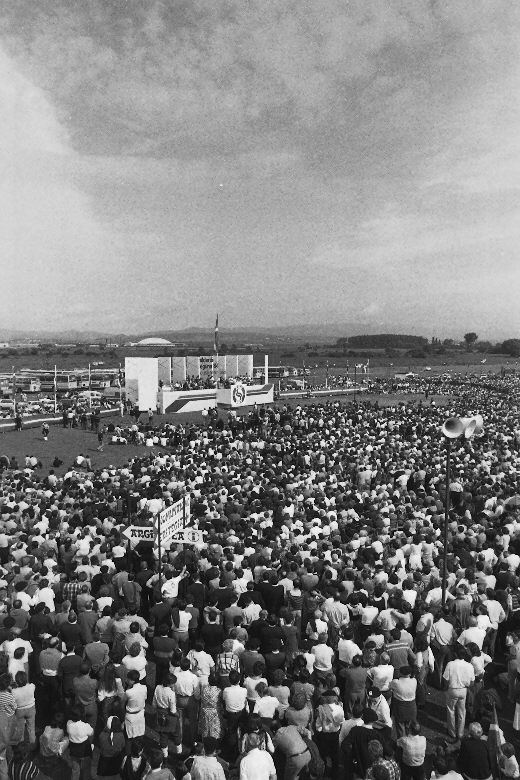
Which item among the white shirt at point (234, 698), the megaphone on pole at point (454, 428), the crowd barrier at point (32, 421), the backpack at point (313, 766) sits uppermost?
the megaphone on pole at point (454, 428)

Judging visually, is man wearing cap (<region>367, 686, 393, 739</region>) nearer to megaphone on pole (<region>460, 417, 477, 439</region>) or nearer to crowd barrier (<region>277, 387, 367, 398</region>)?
megaphone on pole (<region>460, 417, 477, 439</region>)

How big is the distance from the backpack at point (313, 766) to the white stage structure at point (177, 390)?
31242 millimetres

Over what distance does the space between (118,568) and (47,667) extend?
2976 millimetres

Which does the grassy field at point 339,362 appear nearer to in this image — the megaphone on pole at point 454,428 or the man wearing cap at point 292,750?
the megaphone on pole at point 454,428

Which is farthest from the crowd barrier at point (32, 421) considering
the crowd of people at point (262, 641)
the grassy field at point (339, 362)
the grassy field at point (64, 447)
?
the grassy field at point (339, 362)

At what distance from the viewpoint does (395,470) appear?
1778 centimetres

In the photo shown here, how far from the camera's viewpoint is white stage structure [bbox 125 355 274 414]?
35938 mm

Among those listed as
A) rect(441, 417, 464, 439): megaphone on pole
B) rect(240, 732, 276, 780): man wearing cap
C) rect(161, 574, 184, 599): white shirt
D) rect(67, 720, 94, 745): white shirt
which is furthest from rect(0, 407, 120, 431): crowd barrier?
rect(240, 732, 276, 780): man wearing cap

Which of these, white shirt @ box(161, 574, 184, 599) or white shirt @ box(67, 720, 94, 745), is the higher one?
white shirt @ box(161, 574, 184, 599)

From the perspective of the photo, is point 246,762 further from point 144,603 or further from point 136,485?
point 136,485

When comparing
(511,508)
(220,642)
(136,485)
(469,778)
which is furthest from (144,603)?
(511,508)

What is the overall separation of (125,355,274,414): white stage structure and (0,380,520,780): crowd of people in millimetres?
22427

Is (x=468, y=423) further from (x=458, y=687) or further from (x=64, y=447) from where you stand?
(x=64, y=447)

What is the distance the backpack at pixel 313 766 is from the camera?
5.40 m
